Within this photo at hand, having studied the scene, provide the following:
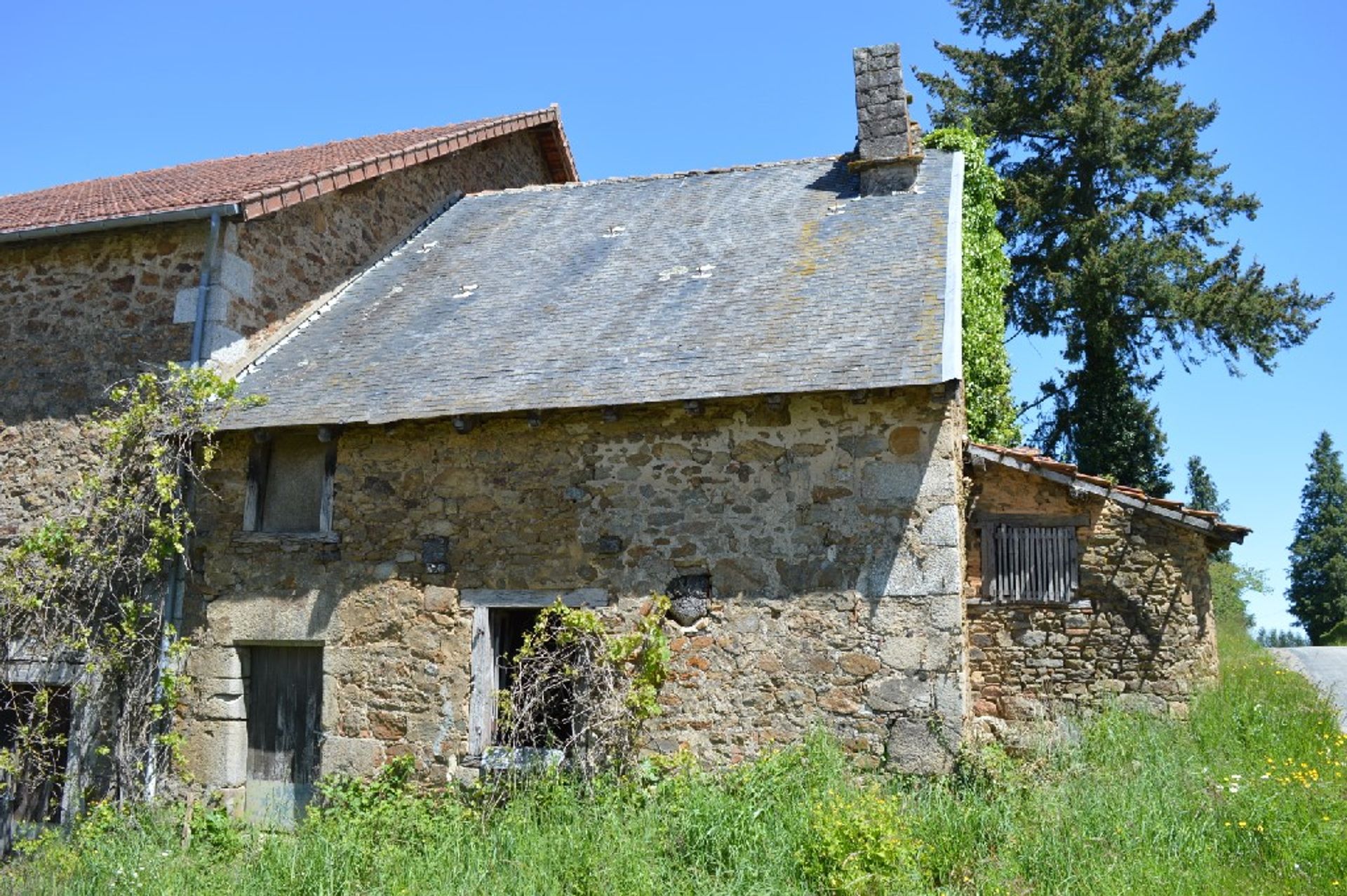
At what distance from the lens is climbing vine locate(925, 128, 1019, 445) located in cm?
1303

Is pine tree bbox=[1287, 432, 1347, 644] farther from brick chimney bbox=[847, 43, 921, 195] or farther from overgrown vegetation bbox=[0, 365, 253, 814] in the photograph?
overgrown vegetation bbox=[0, 365, 253, 814]

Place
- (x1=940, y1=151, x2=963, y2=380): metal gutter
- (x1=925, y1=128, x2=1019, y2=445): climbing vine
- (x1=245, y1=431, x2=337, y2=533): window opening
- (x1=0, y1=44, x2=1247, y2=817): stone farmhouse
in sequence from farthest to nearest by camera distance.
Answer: (x1=925, y1=128, x2=1019, y2=445): climbing vine < (x1=245, y1=431, x2=337, y2=533): window opening < (x1=0, y1=44, x2=1247, y2=817): stone farmhouse < (x1=940, y1=151, x2=963, y2=380): metal gutter

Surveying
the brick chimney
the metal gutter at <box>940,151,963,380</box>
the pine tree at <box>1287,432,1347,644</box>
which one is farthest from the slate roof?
the pine tree at <box>1287,432,1347,644</box>

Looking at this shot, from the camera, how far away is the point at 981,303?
1320cm

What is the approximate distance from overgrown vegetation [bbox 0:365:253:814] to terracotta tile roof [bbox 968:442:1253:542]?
6.29m

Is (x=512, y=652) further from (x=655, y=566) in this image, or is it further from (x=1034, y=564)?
(x=1034, y=564)

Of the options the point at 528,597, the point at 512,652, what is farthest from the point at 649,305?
the point at 512,652

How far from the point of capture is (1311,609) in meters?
30.0

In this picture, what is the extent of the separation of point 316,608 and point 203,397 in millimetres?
1925

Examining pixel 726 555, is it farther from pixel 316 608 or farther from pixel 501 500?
pixel 316 608

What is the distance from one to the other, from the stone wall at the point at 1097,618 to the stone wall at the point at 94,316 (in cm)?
662

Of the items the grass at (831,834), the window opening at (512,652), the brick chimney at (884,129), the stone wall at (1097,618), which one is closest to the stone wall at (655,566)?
the window opening at (512,652)

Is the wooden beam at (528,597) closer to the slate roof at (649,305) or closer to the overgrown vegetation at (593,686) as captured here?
the overgrown vegetation at (593,686)

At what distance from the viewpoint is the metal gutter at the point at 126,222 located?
28.0 ft
